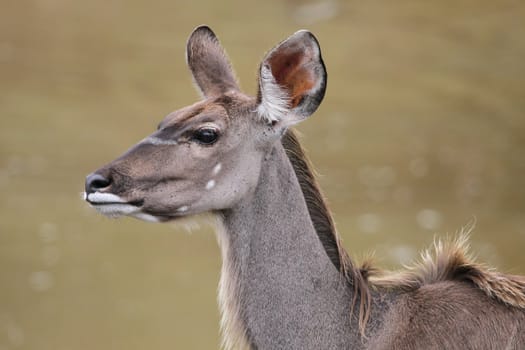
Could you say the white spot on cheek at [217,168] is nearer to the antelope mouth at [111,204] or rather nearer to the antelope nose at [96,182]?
the antelope mouth at [111,204]

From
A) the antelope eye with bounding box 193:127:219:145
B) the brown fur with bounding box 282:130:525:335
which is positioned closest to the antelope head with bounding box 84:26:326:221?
the antelope eye with bounding box 193:127:219:145

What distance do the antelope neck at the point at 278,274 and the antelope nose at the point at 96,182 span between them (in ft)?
1.65

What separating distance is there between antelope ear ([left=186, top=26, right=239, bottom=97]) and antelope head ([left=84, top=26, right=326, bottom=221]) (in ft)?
1.07

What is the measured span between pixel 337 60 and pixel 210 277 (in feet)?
20.8

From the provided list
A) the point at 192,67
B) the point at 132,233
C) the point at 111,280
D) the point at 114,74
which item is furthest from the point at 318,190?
the point at 114,74

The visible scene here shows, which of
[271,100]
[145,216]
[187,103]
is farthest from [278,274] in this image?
[187,103]

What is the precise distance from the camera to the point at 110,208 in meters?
4.21

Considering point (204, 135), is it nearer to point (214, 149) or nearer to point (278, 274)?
point (214, 149)

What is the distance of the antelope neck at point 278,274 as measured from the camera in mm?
4309

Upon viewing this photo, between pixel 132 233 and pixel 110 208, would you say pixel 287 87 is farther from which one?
pixel 132 233

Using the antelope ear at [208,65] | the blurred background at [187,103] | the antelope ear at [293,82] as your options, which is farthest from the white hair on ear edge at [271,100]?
the blurred background at [187,103]

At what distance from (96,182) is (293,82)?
0.87 meters

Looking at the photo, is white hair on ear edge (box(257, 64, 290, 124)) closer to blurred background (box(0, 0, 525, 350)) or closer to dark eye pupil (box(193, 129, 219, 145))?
dark eye pupil (box(193, 129, 219, 145))

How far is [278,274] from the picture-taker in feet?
14.2
